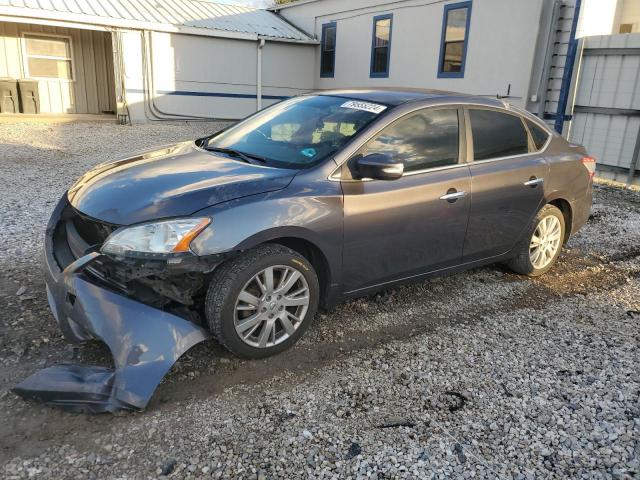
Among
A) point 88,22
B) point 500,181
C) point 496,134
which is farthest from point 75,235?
point 88,22

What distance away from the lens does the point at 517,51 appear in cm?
1132

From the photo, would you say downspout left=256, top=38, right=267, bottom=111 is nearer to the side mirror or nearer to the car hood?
the car hood

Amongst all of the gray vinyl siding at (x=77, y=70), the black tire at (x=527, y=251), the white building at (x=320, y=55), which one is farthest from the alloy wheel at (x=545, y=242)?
the gray vinyl siding at (x=77, y=70)

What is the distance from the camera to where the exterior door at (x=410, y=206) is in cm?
353

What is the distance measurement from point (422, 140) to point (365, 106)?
0.50 metres

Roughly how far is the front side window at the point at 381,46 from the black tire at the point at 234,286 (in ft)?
43.0

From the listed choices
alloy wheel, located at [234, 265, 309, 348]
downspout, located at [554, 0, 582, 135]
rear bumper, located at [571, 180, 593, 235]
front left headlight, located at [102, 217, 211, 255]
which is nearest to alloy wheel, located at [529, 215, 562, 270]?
rear bumper, located at [571, 180, 593, 235]

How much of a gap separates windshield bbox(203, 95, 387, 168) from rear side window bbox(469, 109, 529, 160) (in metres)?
0.90

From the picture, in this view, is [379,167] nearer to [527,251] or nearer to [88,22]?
[527,251]

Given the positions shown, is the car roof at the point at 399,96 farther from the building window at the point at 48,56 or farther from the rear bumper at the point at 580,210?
the building window at the point at 48,56

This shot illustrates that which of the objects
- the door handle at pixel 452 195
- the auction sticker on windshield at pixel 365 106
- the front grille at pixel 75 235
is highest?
the auction sticker on windshield at pixel 365 106

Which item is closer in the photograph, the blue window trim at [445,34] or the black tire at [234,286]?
the black tire at [234,286]

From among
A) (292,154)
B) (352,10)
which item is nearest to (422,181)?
(292,154)

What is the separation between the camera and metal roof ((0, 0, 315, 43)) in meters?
13.3
